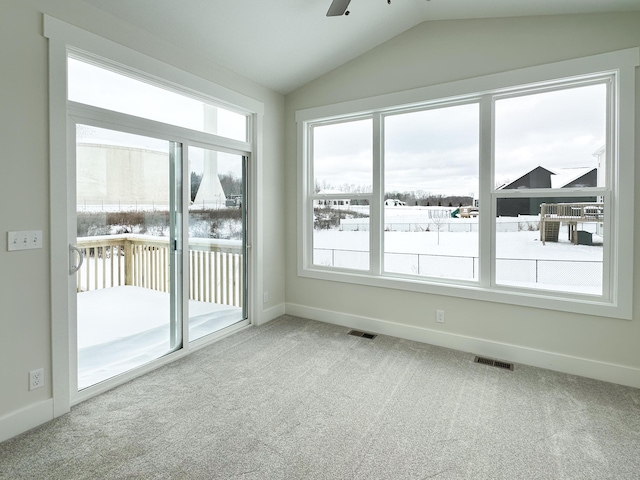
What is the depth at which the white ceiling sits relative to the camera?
257 cm

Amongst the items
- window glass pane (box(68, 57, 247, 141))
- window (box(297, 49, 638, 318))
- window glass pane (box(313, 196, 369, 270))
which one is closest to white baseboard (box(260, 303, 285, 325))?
window (box(297, 49, 638, 318))

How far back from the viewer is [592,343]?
9.00 feet

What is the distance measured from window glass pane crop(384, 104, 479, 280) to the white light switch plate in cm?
304

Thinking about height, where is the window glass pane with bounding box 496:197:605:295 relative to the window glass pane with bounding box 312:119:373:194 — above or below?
below

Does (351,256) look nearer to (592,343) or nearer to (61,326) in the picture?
(592,343)

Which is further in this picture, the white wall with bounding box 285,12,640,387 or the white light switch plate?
the white wall with bounding box 285,12,640,387

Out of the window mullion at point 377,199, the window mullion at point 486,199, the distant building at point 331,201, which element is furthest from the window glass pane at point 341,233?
the window mullion at point 486,199

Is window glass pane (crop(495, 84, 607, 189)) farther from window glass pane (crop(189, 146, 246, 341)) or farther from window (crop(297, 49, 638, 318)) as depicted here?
window glass pane (crop(189, 146, 246, 341))

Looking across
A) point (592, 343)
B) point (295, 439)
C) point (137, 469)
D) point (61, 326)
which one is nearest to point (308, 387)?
point (295, 439)

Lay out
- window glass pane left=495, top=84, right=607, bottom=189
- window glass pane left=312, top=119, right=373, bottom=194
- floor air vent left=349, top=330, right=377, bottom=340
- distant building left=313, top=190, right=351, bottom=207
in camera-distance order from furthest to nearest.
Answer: distant building left=313, top=190, right=351, bottom=207 → window glass pane left=312, top=119, right=373, bottom=194 → floor air vent left=349, top=330, right=377, bottom=340 → window glass pane left=495, top=84, right=607, bottom=189

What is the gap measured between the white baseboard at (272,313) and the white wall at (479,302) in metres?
0.39

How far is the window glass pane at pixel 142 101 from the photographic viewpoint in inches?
94.3

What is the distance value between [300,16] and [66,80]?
6.24ft

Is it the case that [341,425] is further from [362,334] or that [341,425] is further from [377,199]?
[377,199]
